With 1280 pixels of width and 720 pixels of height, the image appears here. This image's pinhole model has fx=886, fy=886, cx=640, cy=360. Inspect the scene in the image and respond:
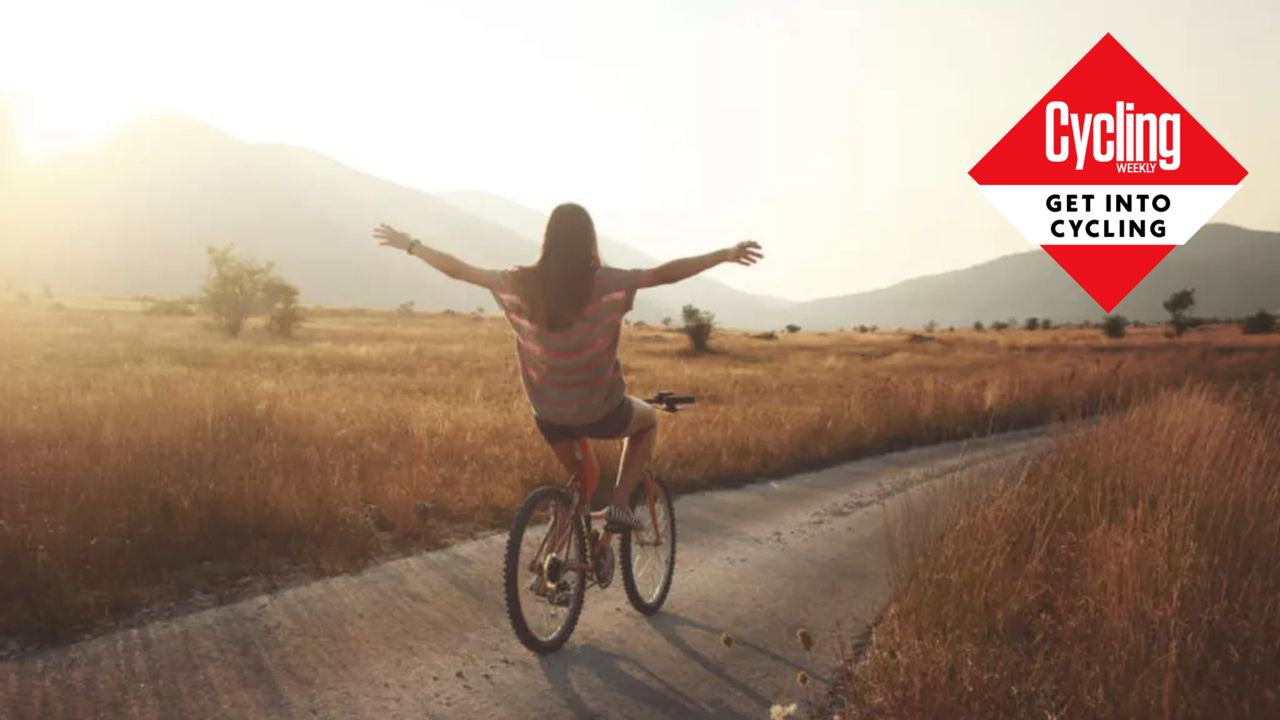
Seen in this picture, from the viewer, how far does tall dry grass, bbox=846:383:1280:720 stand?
4.25 m

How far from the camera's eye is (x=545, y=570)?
5.53 meters

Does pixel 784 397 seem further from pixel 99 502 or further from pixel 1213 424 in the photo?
pixel 99 502

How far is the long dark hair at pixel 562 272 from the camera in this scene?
5121 mm

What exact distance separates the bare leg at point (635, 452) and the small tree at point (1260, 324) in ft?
262

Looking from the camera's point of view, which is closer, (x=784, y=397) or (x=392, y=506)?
(x=392, y=506)

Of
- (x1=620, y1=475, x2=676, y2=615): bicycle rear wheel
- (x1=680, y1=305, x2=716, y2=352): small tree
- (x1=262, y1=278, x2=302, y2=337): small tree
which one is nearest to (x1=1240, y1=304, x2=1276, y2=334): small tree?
(x1=680, y1=305, x2=716, y2=352): small tree

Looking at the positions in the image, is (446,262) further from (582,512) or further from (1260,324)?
(1260,324)

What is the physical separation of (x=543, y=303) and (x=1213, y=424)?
719cm

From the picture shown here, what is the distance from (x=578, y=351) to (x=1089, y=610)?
11.0 ft

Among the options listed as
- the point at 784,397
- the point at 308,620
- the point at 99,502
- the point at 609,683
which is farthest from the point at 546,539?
the point at 784,397

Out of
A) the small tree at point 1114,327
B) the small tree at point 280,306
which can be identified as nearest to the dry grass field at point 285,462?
the small tree at point 280,306

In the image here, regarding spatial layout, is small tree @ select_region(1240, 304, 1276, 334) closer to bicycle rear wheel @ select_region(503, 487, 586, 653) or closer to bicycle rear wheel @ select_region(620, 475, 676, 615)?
bicycle rear wheel @ select_region(620, 475, 676, 615)

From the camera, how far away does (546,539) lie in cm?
562

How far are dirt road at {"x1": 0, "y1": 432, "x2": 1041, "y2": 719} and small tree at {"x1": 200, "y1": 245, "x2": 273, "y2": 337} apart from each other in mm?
49416
